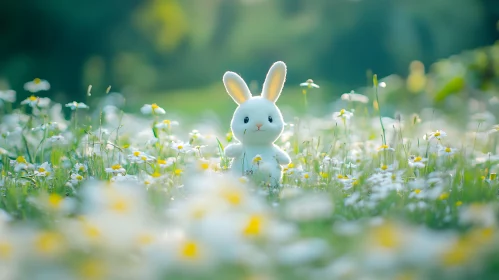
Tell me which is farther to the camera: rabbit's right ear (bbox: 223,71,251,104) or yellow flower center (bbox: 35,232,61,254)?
rabbit's right ear (bbox: 223,71,251,104)

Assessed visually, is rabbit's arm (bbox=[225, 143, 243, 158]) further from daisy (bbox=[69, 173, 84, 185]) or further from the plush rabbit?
daisy (bbox=[69, 173, 84, 185])

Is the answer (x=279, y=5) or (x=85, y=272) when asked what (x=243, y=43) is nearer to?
(x=279, y=5)

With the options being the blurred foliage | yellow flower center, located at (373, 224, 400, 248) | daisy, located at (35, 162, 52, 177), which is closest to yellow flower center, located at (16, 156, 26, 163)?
daisy, located at (35, 162, 52, 177)

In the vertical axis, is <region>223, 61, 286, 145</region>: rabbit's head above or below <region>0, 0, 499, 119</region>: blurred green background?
below

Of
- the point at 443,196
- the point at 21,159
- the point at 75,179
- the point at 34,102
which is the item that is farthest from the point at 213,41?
the point at 443,196

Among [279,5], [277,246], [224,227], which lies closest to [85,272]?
[224,227]

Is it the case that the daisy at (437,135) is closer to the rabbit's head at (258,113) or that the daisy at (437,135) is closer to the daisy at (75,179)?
the rabbit's head at (258,113)

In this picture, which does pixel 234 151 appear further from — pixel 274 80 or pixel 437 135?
pixel 437 135
